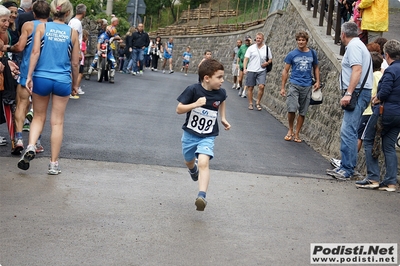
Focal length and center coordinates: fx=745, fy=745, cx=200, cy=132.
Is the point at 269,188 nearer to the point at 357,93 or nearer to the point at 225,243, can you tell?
the point at 357,93

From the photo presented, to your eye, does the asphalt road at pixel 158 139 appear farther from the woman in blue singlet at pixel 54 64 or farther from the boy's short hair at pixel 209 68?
the boy's short hair at pixel 209 68

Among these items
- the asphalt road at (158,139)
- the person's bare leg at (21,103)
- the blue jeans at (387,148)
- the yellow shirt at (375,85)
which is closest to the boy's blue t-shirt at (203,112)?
→ the asphalt road at (158,139)

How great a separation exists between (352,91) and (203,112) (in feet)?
10.5

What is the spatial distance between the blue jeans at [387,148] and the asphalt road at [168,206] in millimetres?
348

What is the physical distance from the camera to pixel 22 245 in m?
5.41

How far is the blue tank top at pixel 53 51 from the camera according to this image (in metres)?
8.19

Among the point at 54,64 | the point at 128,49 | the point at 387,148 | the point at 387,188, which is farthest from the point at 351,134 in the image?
the point at 128,49

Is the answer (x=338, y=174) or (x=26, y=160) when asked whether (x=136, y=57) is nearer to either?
(x=338, y=174)

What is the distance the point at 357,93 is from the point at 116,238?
16.6 ft

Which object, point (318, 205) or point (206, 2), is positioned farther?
point (206, 2)

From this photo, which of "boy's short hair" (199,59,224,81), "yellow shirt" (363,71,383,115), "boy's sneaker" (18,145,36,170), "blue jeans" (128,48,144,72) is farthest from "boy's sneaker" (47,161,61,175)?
"blue jeans" (128,48,144,72)

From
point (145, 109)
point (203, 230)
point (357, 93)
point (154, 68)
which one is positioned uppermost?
point (357, 93)

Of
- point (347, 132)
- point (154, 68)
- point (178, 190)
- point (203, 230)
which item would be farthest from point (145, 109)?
point (154, 68)

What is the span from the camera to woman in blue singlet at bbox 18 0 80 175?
8172 mm
